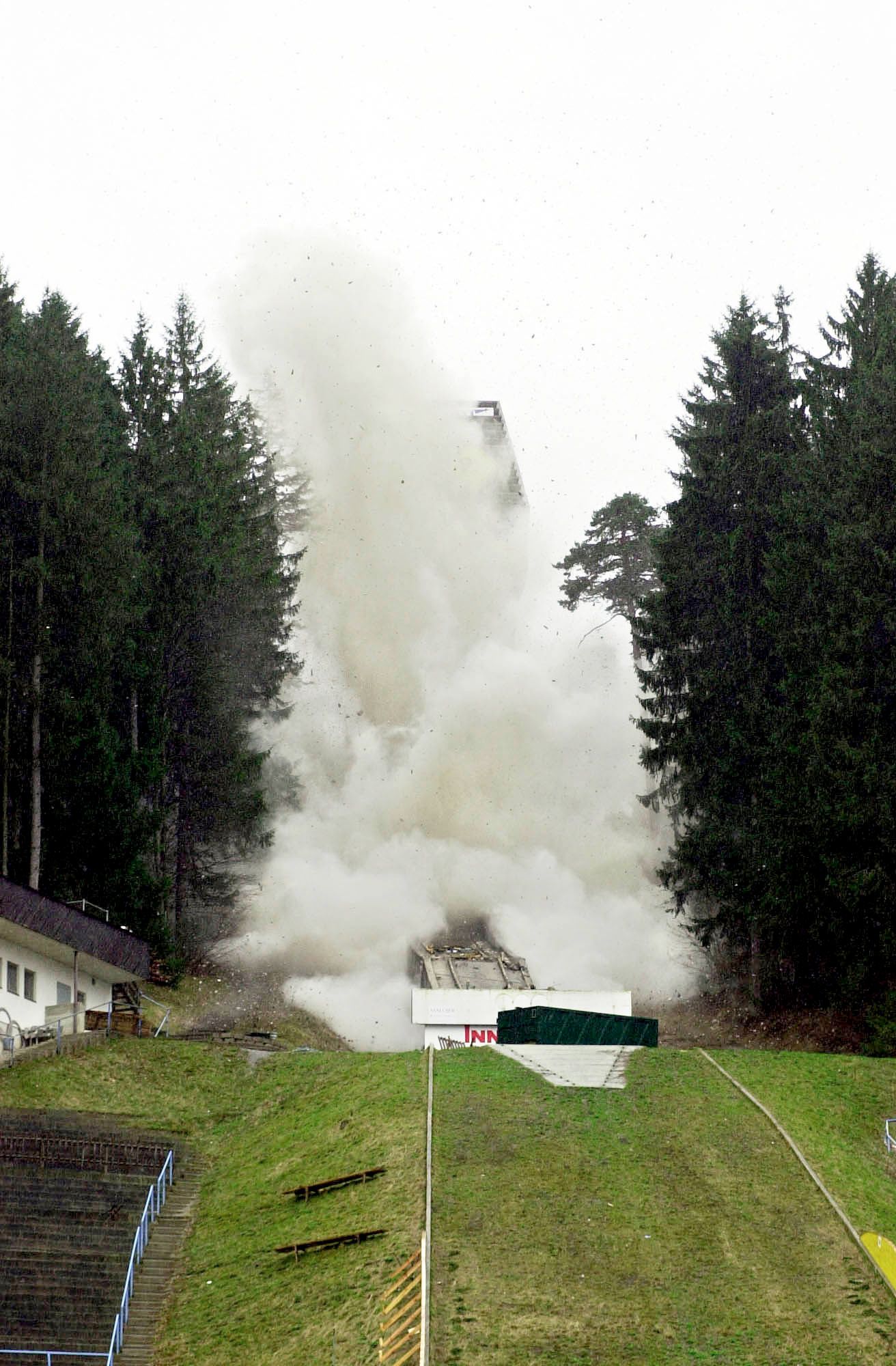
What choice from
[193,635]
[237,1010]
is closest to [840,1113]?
[237,1010]

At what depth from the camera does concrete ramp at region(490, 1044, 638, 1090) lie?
27875 mm

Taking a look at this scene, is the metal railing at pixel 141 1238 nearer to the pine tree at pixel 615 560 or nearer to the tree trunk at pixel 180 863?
the tree trunk at pixel 180 863

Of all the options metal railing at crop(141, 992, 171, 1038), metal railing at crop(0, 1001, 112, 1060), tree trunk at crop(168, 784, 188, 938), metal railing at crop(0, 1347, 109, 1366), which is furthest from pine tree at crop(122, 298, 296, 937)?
metal railing at crop(0, 1347, 109, 1366)

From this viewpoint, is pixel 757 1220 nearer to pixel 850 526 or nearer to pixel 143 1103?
pixel 143 1103

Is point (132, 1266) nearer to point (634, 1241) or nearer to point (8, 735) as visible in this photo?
point (634, 1241)

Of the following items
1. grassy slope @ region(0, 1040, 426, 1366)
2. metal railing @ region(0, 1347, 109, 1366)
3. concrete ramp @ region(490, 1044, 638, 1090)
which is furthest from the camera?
concrete ramp @ region(490, 1044, 638, 1090)

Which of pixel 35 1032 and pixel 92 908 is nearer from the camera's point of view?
pixel 35 1032

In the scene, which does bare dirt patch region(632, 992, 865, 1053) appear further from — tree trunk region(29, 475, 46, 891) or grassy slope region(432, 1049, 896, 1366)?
tree trunk region(29, 475, 46, 891)

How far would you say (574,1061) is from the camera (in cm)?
2962

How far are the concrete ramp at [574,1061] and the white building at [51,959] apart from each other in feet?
30.3

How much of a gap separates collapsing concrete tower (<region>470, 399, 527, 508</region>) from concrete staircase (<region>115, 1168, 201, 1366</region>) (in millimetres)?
38552

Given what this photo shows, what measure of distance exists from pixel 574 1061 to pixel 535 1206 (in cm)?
841

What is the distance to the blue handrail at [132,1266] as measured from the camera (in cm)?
1889

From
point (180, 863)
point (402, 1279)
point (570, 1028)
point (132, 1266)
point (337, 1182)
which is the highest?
point (180, 863)
